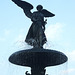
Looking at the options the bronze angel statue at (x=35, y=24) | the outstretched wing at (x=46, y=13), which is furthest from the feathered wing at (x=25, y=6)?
the outstretched wing at (x=46, y=13)

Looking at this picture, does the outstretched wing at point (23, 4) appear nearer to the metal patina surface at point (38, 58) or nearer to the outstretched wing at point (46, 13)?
the outstretched wing at point (46, 13)

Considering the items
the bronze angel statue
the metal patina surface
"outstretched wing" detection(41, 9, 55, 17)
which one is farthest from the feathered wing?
the metal patina surface

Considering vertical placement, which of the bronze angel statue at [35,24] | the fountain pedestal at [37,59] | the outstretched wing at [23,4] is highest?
the outstretched wing at [23,4]

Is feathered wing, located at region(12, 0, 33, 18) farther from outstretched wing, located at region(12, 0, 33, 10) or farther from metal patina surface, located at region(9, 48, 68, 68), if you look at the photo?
metal patina surface, located at region(9, 48, 68, 68)

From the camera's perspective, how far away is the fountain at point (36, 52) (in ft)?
78.6

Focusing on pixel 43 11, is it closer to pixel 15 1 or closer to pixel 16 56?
pixel 15 1

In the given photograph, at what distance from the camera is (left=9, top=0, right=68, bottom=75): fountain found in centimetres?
2396

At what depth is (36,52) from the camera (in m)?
23.6

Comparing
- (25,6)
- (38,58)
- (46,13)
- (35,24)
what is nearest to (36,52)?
(38,58)

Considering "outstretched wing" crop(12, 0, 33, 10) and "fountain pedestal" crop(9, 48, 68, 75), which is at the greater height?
"outstretched wing" crop(12, 0, 33, 10)

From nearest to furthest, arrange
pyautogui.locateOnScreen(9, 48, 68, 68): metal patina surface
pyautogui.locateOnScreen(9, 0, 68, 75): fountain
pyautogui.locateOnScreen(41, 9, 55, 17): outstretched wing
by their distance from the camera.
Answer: pyautogui.locateOnScreen(9, 48, 68, 68): metal patina surface, pyautogui.locateOnScreen(9, 0, 68, 75): fountain, pyautogui.locateOnScreen(41, 9, 55, 17): outstretched wing

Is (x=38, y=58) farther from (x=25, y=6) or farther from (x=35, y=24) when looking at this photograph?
(x=25, y=6)

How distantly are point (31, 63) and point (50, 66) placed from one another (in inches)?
53.3

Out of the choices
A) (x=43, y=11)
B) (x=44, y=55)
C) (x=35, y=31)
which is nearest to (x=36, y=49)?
(x=44, y=55)
